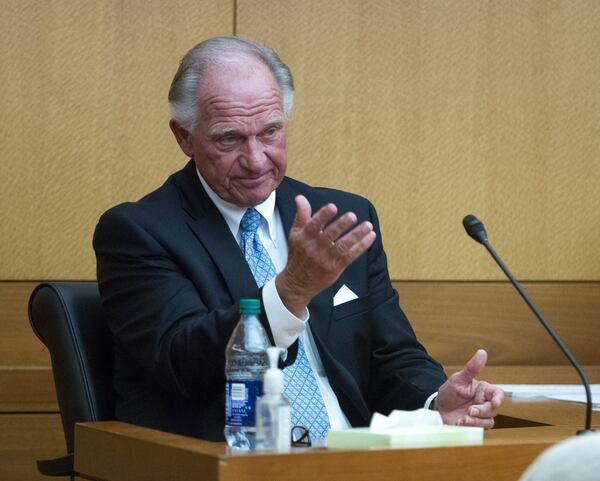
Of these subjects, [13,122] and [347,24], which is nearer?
[13,122]

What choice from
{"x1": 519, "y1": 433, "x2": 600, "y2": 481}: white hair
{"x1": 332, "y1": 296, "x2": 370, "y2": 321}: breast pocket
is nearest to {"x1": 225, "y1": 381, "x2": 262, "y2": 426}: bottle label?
{"x1": 332, "y1": 296, "x2": 370, "y2": 321}: breast pocket

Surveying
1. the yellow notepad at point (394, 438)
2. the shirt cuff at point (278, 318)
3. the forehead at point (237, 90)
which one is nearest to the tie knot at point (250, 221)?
the forehead at point (237, 90)

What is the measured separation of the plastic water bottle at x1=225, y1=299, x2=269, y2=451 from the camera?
1.93 metres

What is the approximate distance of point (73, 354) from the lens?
2.39 m

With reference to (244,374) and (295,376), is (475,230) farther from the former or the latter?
(295,376)

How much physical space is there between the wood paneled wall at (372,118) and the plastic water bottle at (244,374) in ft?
4.72

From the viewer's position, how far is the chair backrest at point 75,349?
239cm

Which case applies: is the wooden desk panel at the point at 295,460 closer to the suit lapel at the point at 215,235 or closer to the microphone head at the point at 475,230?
the microphone head at the point at 475,230

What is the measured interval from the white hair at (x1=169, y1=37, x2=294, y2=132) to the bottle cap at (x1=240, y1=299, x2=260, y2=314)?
73 centimetres

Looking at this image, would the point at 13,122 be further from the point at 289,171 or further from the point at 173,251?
the point at 173,251

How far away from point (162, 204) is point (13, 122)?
1.01 m

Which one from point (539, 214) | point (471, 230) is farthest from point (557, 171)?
point (471, 230)

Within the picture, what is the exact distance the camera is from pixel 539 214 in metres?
3.79

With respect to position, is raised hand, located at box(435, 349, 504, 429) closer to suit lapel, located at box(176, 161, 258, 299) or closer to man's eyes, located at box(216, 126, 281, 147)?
suit lapel, located at box(176, 161, 258, 299)
